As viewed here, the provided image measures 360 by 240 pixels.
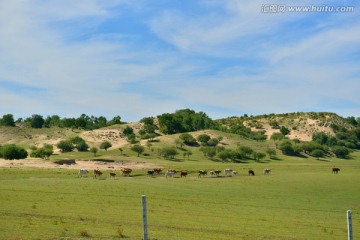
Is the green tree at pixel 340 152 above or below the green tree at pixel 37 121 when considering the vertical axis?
below

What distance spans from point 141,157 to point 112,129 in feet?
197

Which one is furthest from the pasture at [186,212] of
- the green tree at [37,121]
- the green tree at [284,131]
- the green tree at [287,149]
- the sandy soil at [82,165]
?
the green tree at [284,131]

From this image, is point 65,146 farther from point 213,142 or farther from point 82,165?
point 213,142

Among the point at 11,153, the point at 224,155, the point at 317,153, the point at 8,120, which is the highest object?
the point at 8,120

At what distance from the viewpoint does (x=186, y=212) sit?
3109 centimetres

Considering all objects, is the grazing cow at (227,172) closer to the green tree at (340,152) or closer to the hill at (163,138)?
the hill at (163,138)

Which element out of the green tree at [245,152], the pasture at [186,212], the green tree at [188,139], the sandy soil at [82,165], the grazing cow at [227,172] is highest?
the green tree at [188,139]

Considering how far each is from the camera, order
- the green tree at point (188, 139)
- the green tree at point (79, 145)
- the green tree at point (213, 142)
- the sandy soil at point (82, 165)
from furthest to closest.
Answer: the green tree at point (188, 139) → the green tree at point (213, 142) → the green tree at point (79, 145) → the sandy soil at point (82, 165)

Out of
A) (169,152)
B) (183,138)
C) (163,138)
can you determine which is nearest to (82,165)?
(169,152)

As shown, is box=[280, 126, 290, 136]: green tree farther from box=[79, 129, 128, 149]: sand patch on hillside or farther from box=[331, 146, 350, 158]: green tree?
box=[79, 129, 128, 149]: sand patch on hillside

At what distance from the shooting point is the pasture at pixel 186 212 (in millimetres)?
22141

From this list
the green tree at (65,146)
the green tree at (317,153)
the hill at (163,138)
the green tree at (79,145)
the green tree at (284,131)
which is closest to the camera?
the hill at (163,138)

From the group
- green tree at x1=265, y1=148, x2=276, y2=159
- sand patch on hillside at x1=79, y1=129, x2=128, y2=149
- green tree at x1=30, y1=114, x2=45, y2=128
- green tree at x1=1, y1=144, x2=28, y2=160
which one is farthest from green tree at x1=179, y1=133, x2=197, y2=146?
green tree at x1=30, y1=114, x2=45, y2=128

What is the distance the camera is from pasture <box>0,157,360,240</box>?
22141 mm
